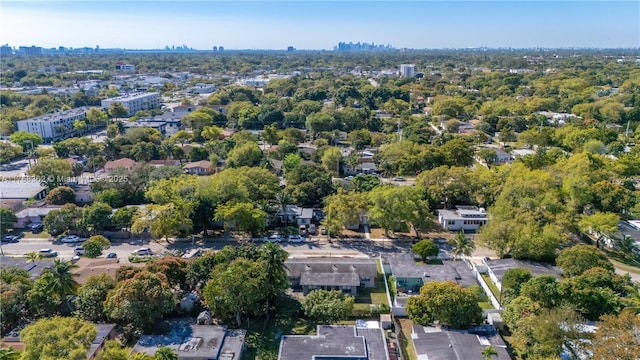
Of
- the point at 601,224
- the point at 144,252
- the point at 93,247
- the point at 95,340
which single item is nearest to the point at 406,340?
the point at 95,340

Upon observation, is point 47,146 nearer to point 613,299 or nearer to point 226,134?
point 226,134

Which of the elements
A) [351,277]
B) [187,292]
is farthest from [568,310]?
[187,292]

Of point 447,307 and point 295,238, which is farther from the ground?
Answer: point 447,307

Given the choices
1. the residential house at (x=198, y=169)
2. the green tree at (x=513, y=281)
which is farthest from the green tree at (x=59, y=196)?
the green tree at (x=513, y=281)

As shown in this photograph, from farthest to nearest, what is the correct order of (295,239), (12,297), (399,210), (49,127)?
(49,127) < (295,239) < (399,210) < (12,297)

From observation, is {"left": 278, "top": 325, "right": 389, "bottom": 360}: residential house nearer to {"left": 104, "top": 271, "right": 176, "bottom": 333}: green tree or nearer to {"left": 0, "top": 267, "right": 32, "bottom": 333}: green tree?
{"left": 104, "top": 271, "right": 176, "bottom": 333}: green tree

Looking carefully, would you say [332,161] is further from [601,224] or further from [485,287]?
[601,224]

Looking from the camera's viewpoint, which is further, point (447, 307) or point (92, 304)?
point (92, 304)

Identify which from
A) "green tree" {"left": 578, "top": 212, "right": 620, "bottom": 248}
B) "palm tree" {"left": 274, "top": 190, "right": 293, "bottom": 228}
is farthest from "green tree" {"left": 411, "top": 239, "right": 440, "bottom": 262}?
"green tree" {"left": 578, "top": 212, "right": 620, "bottom": 248}
